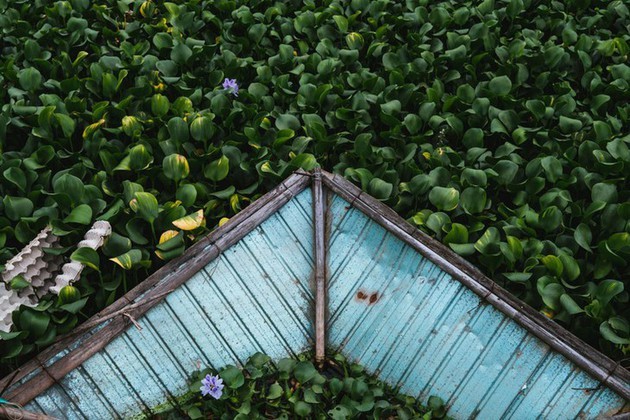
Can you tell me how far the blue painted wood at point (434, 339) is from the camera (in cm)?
214

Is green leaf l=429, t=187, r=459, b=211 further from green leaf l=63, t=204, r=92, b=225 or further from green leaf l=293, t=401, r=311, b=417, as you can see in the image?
green leaf l=63, t=204, r=92, b=225

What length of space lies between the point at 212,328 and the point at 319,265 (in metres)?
0.41

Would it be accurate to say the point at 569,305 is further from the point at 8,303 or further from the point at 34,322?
the point at 8,303

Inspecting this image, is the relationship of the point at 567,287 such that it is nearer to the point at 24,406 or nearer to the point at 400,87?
the point at 400,87

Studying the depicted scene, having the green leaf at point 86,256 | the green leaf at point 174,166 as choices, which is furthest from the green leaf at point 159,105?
the green leaf at point 86,256

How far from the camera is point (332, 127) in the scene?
3.01m

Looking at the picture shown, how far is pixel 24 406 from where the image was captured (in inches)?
80.1

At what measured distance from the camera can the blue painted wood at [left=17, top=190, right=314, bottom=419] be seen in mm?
2133

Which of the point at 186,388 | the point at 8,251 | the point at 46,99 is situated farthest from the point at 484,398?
the point at 46,99

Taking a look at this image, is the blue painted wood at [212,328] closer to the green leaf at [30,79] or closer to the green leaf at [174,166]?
the green leaf at [174,166]

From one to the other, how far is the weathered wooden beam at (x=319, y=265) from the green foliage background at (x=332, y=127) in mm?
188

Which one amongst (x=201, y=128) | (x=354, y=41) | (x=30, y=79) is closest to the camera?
(x=201, y=128)

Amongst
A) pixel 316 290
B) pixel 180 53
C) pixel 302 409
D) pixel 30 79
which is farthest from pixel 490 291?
pixel 30 79

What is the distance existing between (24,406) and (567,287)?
168 centimetres
